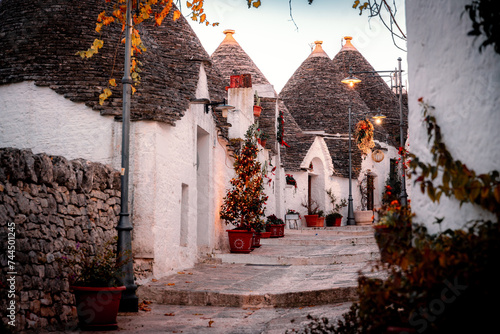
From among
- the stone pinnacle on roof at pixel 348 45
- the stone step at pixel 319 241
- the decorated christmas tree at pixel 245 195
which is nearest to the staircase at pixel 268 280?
the decorated christmas tree at pixel 245 195

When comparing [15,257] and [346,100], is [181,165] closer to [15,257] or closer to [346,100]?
[15,257]

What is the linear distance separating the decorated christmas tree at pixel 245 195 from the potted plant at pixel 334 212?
39.1ft

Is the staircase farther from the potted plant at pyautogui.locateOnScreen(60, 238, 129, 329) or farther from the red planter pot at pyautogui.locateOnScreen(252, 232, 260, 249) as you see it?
the potted plant at pyautogui.locateOnScreen(60, 238, 129, 329)

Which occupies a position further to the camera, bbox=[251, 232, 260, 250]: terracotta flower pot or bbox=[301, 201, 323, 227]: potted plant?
bbox=[301, 201, 323, 227]: potted plant

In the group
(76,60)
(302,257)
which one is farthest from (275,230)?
(76,60)

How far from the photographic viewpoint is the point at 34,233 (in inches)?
257

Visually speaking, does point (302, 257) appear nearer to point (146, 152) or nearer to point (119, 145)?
point (146, 152)

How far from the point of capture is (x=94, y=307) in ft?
21.8

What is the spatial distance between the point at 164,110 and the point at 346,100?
2341 centimetres

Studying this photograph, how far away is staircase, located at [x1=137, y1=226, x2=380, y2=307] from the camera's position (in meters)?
8.53

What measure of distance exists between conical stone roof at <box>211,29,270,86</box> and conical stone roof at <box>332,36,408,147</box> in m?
11.0

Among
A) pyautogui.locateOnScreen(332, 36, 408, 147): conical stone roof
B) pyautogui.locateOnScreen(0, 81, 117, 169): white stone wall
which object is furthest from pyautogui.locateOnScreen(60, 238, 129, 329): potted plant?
pyautogui.locateOnScreen(332, 36, 408, 147): conical stone roof

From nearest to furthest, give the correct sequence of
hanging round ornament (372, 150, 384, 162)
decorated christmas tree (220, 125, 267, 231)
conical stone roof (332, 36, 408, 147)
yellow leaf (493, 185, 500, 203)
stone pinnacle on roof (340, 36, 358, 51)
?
yellow leaf (493, 185, 500, 203)
decorated christmas tree (220, 125, 267, 231)
hanging round ornament (372, 150, 384, 162)
conical stone roof (332, 36, 408, 147)
stone pinnacle on roof (340, 36, 358, 51)

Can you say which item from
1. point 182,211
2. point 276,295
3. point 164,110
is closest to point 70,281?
point 276,295
